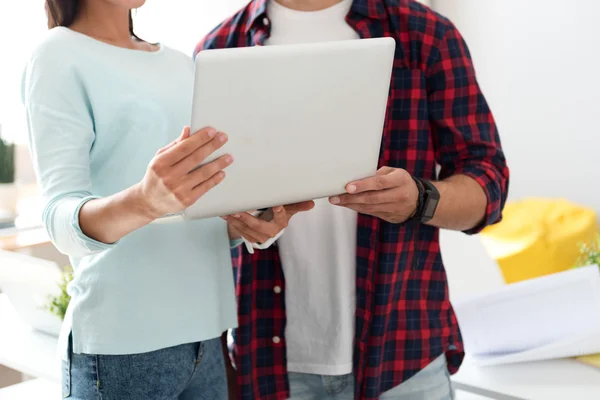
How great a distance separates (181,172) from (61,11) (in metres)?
0.41

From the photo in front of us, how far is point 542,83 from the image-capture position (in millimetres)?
3193

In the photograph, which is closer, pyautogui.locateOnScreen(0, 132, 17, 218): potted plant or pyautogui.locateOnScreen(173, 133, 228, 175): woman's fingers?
pyautogui.locateOnScreen(173, 133, 228, 175): woman's fingers

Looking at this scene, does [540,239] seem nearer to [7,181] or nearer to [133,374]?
[7,181]

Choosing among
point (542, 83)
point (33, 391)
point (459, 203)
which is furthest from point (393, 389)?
point (542, 83)

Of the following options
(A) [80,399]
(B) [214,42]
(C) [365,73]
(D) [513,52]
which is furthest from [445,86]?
(D) [513,52]

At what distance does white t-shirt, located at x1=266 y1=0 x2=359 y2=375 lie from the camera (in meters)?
1.22

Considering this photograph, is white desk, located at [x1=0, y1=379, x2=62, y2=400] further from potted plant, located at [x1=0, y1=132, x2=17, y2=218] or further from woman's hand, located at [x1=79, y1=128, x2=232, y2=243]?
woman's hand, located at [x1=79, y1=128, x2=232, y2=243]

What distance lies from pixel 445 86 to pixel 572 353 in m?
0.69

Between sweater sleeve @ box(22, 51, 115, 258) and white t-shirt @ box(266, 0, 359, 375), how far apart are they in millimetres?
446

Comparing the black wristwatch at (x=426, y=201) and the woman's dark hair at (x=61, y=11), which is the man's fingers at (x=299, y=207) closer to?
the black wristwatch at (x=426, y=201)

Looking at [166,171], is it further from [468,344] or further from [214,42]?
[468,344]

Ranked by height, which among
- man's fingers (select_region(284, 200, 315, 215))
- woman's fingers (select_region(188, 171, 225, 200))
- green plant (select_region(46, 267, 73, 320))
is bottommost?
green plant (select_region(46, 267, 73, 320))

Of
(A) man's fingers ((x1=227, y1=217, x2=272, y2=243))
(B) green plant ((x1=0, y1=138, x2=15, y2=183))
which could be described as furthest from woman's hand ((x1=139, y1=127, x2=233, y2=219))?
(B) green plant ((x1=0, y1=138, x2=15, y2=183))

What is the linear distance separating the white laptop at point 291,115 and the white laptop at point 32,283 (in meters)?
0.86
